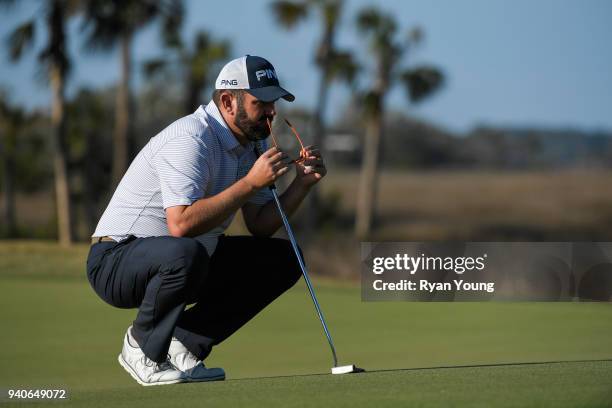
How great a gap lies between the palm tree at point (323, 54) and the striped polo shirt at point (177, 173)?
24056 mm

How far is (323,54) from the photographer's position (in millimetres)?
30828

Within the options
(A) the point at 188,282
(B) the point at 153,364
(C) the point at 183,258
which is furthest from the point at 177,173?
(B) the point at 153,364

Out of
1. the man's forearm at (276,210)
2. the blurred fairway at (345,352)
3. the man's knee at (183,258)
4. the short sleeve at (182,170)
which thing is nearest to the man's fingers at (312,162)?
the man's forearm at (276,210)

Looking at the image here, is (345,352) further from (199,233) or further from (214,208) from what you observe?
(214,208)

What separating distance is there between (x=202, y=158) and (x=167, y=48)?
1008 inches

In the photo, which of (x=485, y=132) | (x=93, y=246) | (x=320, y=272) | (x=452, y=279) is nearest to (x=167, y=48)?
(x=320, y=272)

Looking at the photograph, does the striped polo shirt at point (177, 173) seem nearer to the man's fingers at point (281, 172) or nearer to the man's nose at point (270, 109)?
the man's nose at point (270, 109)

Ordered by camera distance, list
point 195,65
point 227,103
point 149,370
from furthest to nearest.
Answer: point 195,65, point 227,103, point 149,370

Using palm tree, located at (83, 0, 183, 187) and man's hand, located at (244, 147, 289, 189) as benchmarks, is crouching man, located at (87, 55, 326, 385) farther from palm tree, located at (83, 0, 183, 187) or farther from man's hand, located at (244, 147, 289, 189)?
palm tree, located at (83, 0, 183, 187)

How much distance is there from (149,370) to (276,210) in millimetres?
1007

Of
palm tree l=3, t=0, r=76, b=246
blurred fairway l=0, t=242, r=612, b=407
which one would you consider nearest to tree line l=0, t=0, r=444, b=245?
palm tree l=3, t=0, r=76, b=246

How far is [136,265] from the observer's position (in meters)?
4.99

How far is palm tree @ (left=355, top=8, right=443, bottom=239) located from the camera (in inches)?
1318

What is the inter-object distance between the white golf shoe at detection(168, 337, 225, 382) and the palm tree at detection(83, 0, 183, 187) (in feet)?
59.6
